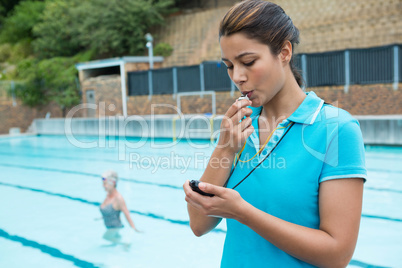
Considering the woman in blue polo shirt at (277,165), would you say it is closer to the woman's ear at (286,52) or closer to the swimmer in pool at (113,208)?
the woman's ear at (286,52)

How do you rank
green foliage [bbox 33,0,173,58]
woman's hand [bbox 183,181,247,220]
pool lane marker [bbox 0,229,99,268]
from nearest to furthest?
1. woman's hand [bbox 183,181,247,220]
2. pool lane marker [bbox 0,229,99,268]
3. green foliage [bbox 33,0,173,58]

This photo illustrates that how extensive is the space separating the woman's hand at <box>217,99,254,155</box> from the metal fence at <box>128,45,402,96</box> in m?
9.21

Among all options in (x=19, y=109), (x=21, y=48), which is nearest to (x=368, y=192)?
(x=19, y=109)

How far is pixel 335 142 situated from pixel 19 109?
2311cm

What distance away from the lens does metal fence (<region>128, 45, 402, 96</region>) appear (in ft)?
41.1

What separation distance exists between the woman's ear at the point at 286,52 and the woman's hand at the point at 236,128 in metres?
0.18

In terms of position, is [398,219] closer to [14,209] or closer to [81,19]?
[14,209]

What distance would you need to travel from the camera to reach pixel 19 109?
21688mm

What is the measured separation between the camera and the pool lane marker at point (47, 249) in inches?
165

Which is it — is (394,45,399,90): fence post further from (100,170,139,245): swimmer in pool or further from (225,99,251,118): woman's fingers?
(225,99,251,118): woman's fingers

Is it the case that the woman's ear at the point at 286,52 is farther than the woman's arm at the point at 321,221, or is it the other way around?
the woman's ear at the point at 286,52

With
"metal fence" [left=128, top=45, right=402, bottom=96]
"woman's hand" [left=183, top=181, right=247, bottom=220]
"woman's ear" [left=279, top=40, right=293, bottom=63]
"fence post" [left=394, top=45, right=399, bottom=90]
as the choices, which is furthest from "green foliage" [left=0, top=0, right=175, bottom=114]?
"woman's hand" [left=183, top=181, right=247, bottom=220]

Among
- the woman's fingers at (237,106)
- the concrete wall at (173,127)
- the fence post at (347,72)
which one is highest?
the fence post at (347,72)

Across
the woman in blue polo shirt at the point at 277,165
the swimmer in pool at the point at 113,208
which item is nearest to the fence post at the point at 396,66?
the swimmer in pool at the point at 113,208
